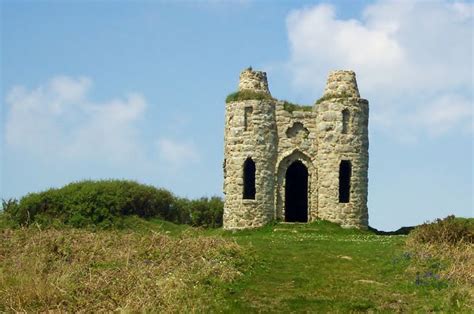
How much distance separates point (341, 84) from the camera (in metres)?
38.0

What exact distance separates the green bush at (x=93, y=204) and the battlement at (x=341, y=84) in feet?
46.6

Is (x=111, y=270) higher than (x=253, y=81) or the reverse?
the reverse

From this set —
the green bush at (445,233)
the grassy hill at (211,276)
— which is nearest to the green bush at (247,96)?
→ the grassy hill at (211,276)

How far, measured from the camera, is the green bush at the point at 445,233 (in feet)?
82.8

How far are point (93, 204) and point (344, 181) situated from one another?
585 inches

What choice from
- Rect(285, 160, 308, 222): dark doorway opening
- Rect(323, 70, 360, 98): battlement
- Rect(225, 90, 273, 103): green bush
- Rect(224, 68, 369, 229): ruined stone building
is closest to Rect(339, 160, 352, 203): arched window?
Rect(224, 68, 369, 229): ruined stone building

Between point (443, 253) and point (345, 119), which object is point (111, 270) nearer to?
point (443, 253)

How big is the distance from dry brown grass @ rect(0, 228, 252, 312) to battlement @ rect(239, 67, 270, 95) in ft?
46.1

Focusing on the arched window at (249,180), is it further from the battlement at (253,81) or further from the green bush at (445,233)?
the green bush at (445,233)

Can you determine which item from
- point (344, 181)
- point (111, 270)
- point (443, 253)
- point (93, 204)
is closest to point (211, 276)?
point (111, 270)

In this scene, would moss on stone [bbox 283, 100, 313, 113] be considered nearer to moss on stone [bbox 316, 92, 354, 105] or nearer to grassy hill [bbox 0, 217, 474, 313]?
moss on stone [bbox 316, 92, 354, 105]

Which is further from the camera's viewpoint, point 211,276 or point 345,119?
point 345,119

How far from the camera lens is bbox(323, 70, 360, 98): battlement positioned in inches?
1490

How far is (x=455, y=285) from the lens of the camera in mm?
18875
